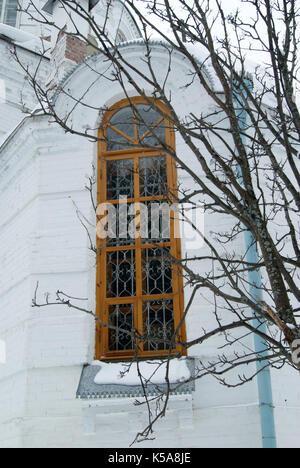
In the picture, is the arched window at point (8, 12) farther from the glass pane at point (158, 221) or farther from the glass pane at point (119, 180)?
the glass pane at point (158, 221)

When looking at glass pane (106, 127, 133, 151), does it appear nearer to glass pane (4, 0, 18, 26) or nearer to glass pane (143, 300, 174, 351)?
glass pane (143, 300, 174, 351)

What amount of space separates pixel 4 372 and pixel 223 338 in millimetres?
2399

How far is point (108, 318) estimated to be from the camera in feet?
16.8

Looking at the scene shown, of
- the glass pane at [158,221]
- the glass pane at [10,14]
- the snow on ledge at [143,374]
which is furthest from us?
the glass pane at [10,14]

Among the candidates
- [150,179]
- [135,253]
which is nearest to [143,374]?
[135,253]

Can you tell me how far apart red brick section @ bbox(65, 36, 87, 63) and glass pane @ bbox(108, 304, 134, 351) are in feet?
12.3

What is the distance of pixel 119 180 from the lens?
5.84 m

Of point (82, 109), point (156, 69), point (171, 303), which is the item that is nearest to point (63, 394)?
point (171, 303)

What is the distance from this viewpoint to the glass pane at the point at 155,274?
5262 mm

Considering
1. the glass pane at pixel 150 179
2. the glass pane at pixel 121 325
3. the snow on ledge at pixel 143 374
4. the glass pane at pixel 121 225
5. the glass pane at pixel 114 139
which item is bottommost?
the snow on ledge at pixel 143 374

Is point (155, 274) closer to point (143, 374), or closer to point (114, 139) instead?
point (143, 374)

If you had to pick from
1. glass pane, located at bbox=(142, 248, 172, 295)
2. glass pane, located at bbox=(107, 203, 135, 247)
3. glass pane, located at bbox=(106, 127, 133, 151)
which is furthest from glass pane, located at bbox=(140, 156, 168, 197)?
glass pane, located at bbox=(142, 248, 172, 295)

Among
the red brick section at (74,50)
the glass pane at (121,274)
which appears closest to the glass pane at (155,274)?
the glass pane at (121,274)

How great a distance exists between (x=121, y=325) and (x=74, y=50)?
4149mm
